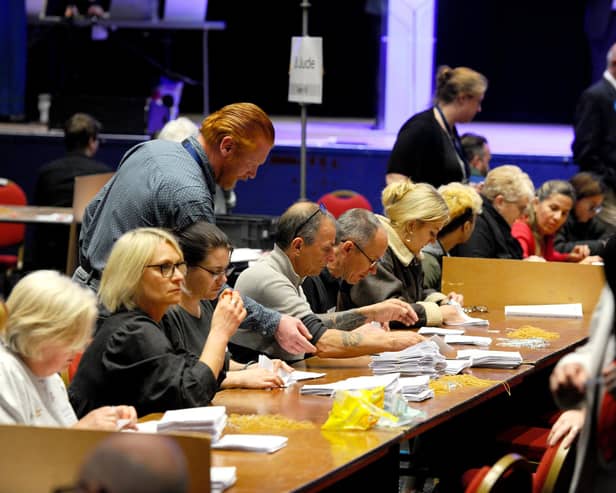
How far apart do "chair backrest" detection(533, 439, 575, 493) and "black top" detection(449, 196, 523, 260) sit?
2.82m

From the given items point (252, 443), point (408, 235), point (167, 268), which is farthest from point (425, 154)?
point (252, 443)

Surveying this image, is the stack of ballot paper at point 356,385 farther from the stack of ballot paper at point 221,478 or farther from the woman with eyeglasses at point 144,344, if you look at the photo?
the stack of ballot paper at point 221,478

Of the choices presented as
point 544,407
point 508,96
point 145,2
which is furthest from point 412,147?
point 508,96

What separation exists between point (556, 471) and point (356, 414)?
1.95ft

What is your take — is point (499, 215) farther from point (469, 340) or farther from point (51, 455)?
point (51, 455)

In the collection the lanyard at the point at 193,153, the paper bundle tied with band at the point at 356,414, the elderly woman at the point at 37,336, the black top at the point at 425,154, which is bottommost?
the paper bundle tied with band at the point at 356,414

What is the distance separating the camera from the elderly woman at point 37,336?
2.77 m

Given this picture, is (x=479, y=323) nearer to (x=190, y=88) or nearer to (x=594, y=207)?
(x=594, y=207)

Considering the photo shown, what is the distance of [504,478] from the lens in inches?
115

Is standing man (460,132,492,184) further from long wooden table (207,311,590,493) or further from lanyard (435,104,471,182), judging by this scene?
long wooden table (207,311,590,493)

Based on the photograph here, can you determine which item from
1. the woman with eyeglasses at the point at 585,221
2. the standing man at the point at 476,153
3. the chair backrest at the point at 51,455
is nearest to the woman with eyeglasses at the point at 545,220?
the woman with eyeglasses at the point at 585,221

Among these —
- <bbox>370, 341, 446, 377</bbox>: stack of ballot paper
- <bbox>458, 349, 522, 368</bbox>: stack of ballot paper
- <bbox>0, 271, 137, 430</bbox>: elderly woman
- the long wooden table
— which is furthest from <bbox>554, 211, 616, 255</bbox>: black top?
<bbox>0, 271, 137, 430</bbox>: elderly woman

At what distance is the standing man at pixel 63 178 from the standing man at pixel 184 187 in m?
4.17

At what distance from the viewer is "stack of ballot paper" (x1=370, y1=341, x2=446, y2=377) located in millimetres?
3824
